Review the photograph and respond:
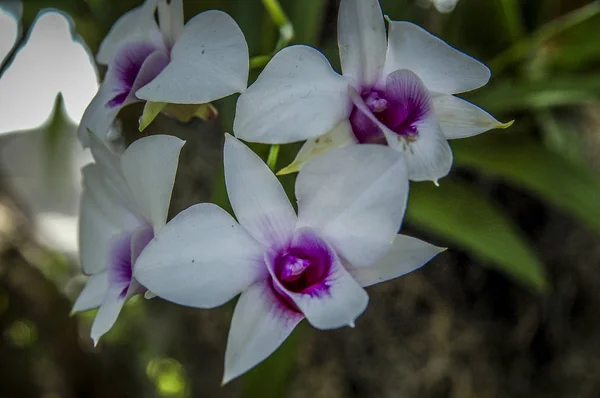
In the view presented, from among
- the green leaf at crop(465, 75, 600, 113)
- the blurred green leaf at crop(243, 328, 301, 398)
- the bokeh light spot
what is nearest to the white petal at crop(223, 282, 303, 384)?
the blurred green leaf at crop(243, 328, 301, 398)

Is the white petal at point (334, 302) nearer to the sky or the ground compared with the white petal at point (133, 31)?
nearer to the ground

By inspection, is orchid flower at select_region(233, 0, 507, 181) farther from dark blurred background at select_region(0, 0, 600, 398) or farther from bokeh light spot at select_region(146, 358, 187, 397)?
bokeh light spot at select_region(146, 358, 187, 397)

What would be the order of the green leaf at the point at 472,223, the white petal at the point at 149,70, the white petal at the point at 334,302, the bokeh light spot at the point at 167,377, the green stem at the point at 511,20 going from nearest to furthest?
the white petal at the point at 334,302 < the white petal at the point at 149,70 < the green leaf at the point at 472,223 < the green stem at the point at 511,20 < the bokeh light spot at the point at 167,377

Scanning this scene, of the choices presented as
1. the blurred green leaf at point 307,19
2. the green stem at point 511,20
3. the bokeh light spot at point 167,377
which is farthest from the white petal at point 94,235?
the bokeh light spot at point 167,377

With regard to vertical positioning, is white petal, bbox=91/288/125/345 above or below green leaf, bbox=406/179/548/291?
above

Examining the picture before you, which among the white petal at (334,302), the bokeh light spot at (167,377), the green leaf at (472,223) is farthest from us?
the bokeh light spot at (167,377)

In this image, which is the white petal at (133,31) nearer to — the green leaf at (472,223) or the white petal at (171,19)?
the white petal at (171,19)

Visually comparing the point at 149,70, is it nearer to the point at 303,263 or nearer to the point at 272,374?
the point at 303,263
